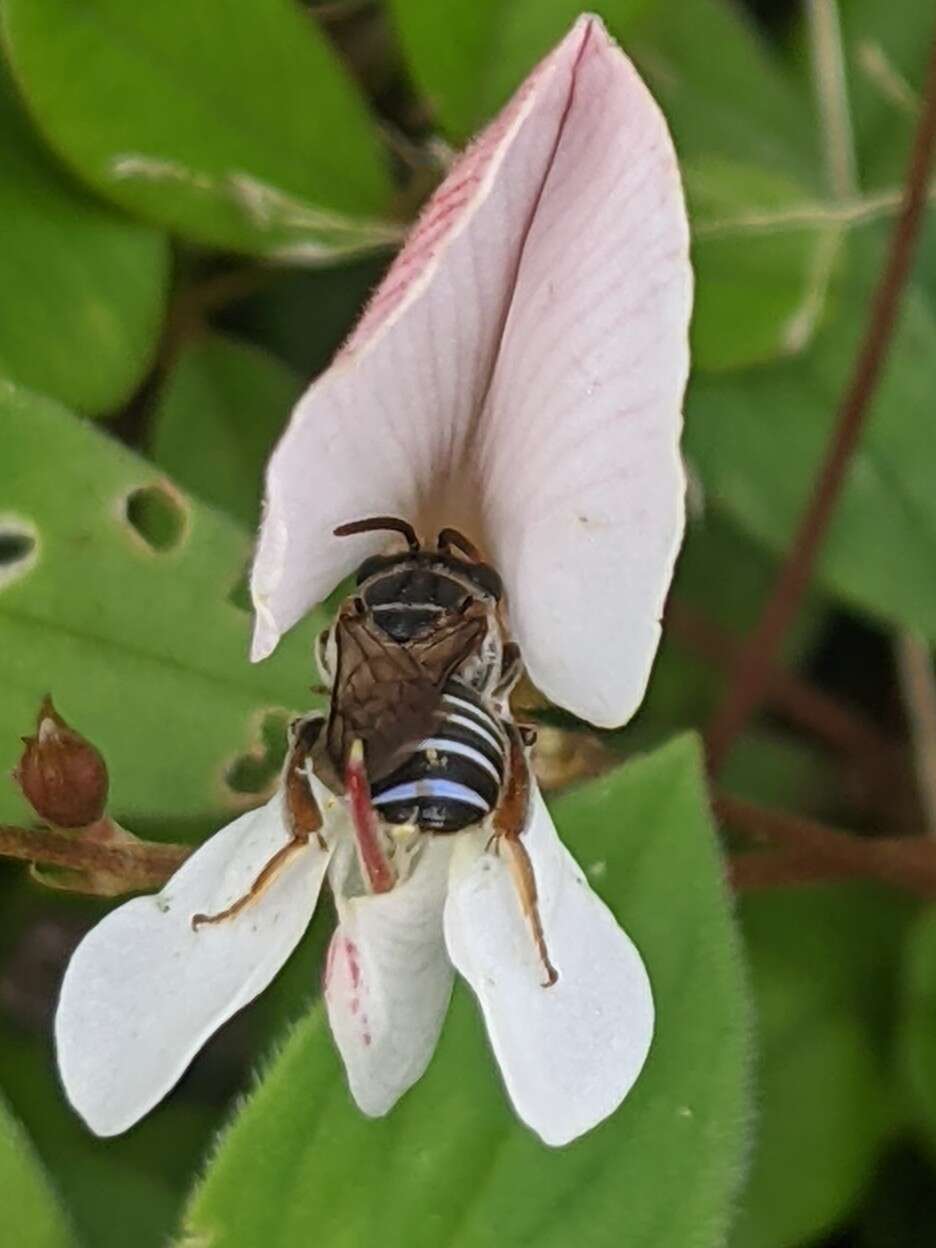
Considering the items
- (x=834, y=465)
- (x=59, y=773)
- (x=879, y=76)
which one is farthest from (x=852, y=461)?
(x=59, y=773)

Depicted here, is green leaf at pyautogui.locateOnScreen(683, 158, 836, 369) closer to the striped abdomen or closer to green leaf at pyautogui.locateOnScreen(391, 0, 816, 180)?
green leaf at pyautogui.locateOnScreen(391, 0, 816, 180)

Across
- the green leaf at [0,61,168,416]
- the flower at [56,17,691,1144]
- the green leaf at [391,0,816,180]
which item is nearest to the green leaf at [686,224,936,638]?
the green leaf at [391,0,816,180]

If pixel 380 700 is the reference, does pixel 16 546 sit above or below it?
below

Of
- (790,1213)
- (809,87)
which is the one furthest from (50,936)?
(809,87)

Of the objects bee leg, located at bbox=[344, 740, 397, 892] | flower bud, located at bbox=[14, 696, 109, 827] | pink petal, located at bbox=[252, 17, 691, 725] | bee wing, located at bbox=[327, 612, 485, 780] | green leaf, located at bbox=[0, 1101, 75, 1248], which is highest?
pink petal, located at bbox=[252, 17, 691, 725]

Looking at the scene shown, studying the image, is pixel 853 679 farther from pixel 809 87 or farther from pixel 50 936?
pixel 50 936

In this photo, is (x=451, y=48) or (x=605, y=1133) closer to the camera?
(x=605, y=1133)

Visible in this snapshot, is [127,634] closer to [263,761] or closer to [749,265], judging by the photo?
[263,761]
